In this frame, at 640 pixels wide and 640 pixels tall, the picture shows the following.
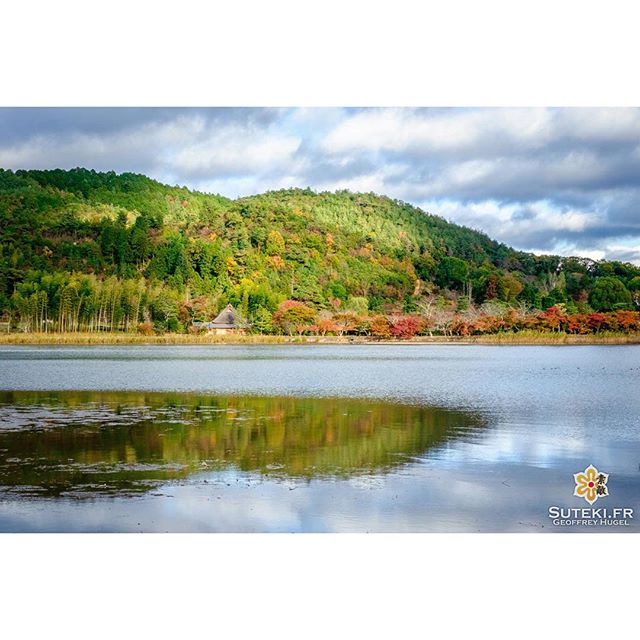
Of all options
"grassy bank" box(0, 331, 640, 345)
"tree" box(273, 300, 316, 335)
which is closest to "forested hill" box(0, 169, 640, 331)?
"tree" box(273, 300, 316, 335)

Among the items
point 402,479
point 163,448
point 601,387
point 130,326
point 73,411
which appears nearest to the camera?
point 402,479

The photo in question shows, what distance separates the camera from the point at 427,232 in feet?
99.2

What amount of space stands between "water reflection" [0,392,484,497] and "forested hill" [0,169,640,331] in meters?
10.8

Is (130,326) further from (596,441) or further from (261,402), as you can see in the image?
(596,441)

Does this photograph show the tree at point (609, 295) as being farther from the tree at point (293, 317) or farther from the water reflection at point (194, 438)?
the tree at point (293, 317)

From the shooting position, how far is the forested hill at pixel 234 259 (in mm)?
21516

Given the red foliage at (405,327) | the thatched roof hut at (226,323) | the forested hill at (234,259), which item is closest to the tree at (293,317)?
the forested hill at (234,259)

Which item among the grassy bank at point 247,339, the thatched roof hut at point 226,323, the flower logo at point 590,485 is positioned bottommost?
the flower logo at point 590,485

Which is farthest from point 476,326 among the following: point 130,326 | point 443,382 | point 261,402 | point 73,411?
point 73,411

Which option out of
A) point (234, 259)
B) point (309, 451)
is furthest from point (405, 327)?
point (309, 451)

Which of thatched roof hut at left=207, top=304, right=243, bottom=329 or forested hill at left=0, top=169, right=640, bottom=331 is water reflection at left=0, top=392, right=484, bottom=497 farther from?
thatched roof hut at left=207, top=304, right=243, bottom=329

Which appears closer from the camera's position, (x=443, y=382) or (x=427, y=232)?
(x=443, y=382)

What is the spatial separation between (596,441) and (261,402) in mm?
4759

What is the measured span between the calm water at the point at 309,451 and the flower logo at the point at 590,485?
86mm
